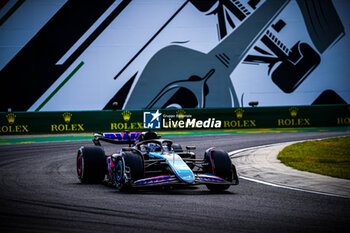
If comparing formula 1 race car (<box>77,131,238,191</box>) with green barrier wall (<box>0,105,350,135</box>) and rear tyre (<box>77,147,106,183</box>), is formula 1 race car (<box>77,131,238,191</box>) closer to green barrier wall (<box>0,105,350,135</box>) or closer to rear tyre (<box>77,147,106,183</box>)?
rear tyre (<box>77,147,106,183</box>)

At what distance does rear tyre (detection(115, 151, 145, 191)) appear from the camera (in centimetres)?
870

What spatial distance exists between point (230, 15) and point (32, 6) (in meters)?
12.4

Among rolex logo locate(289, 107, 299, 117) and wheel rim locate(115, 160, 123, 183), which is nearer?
wheel rim locate(115, 160, 123, 183)

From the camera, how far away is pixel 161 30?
102 ft

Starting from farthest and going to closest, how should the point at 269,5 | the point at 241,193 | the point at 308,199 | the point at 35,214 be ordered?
the point at 269,5
the point at 241,193
the point at 308,199
the point at 35,214

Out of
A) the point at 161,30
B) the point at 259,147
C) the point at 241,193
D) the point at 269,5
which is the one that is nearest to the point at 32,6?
the point at 161,30

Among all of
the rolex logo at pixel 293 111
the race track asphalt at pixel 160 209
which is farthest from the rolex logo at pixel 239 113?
the race track asphalt at pixel 160 209

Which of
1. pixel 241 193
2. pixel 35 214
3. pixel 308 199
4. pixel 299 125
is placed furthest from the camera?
pixel 299 125

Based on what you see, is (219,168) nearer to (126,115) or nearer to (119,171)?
(119,171)

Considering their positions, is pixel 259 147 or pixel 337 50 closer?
pixel 259 147

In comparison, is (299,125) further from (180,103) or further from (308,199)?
(308,199)

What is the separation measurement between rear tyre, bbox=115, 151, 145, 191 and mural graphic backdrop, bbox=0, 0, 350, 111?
21635mm

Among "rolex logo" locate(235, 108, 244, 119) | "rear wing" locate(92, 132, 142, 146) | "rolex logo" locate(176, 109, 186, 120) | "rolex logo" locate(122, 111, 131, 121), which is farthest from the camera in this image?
"rolex logo" locate(235, 108, 244, 119)

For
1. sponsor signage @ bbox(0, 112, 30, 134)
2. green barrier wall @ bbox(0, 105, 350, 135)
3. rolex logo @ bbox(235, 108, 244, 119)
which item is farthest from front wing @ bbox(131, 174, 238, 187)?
rolex logo @ bbox(235, 108, 244, 119)
